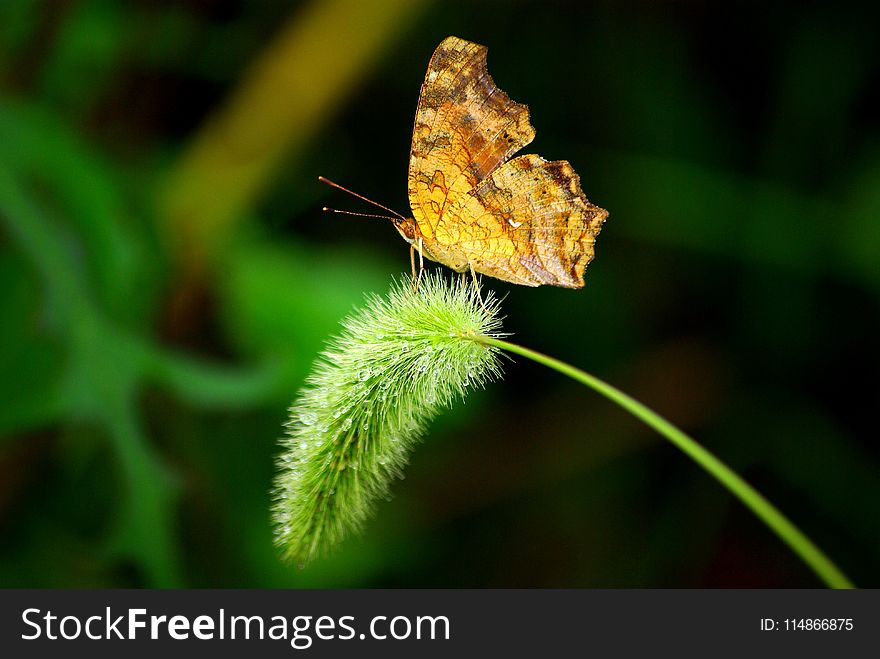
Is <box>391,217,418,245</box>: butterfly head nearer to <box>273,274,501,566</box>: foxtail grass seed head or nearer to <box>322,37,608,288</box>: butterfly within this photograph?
<box>322,37,608,288</box>: butterfly

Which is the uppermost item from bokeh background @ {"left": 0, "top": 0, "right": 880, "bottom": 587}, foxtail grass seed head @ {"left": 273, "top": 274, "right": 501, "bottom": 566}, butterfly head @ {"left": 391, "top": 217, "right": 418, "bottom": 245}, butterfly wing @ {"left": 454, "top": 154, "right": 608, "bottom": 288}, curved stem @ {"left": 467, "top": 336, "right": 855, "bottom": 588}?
bokeh background @ {"left": 0, "top": 0, "right": 880, "bottom": 587}

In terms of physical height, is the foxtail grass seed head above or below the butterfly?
below

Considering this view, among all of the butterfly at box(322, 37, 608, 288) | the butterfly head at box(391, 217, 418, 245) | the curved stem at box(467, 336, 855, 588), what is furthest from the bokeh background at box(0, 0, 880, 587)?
the curved stem at box(467, 336, 855, 588)

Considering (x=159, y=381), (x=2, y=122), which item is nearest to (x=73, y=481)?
(x=159, y=381)

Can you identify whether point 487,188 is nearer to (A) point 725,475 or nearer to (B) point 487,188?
(B) point 487,188

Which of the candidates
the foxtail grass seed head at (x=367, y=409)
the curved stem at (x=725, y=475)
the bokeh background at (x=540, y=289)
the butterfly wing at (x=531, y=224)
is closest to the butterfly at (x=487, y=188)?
the butterfly wing at (x=531, y=224)

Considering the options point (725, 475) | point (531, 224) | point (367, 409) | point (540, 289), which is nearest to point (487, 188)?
point (531, 224)
